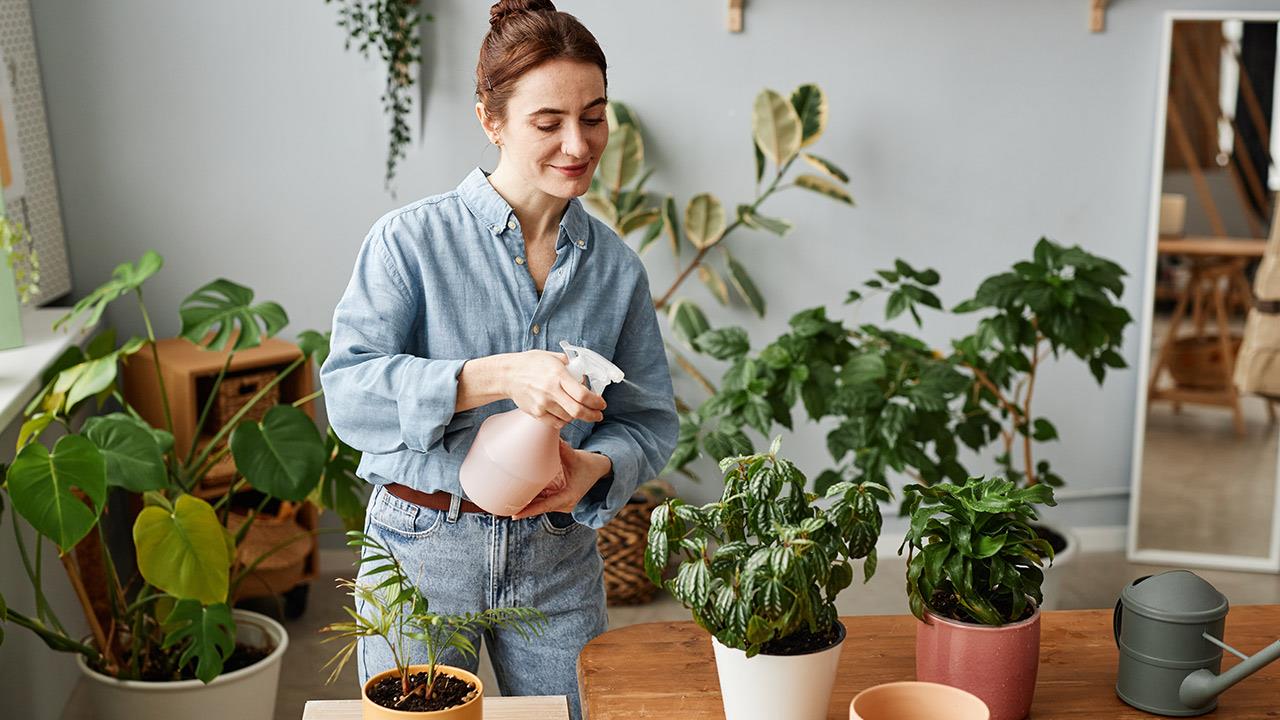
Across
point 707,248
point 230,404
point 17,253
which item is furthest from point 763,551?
point 707,248

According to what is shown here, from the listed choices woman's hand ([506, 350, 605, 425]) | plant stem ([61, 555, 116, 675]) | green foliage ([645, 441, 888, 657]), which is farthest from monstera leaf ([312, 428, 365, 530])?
green foliage ([645, 441, 888, 657])

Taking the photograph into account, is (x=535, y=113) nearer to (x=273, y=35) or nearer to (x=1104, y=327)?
(x=1104, y=327)

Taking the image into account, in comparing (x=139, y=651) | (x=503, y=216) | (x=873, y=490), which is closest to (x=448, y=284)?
(x=503, y=216)

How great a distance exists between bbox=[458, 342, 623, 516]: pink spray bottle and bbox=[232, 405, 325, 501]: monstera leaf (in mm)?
1206

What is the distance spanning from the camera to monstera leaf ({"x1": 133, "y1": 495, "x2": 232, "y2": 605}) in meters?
2.21

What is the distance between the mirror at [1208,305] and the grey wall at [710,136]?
91mm

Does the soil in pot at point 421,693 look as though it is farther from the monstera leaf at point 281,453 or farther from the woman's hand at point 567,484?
the monstera leaf at point 281,453

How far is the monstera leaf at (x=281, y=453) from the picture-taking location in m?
2.43

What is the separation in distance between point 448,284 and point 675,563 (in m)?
2.25

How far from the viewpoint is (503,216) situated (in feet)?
4.91

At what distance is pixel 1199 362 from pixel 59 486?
3307 mm

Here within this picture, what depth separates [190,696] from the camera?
8.27ft

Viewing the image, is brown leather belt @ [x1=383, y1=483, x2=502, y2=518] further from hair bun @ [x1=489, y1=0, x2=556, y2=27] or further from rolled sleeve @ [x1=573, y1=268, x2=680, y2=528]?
hair bun @ [x1=489, y1=0, x2=556, y2=27]

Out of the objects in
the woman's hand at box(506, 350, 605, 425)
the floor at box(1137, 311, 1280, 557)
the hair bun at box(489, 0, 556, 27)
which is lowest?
the floor at box(1137, 311, 1280, 557)
